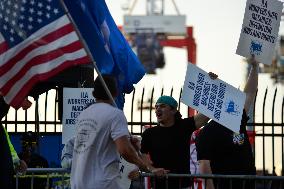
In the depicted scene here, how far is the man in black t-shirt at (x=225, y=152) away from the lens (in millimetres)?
12141

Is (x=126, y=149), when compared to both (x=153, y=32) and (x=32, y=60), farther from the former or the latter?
(x=153, y=32)

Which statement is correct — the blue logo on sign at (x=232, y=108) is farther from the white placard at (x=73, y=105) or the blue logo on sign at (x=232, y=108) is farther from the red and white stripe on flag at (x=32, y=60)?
the red and white stripe on flag at (x=32, y=60)

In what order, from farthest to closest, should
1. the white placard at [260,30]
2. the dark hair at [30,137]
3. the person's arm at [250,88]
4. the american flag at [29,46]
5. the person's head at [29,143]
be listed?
the dark hair at [30,137] → the person's head at [29,143] → the white placard at [260,30] → the person's arm at [250,88] → the american flag at [29,46]

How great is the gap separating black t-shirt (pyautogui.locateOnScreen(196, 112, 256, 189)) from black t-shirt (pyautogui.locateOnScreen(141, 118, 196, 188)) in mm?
171

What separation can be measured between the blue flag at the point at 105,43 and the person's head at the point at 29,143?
1.90 m

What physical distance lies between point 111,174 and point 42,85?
13.1 feet

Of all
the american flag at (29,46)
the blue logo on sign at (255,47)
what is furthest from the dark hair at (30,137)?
the american flag at (29,46)

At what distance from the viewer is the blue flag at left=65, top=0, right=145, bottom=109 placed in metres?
11.9

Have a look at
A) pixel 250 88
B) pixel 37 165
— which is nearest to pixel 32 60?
pixel 250 88

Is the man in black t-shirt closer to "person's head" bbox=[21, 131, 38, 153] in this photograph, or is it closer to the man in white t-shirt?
the man in white t-shirt

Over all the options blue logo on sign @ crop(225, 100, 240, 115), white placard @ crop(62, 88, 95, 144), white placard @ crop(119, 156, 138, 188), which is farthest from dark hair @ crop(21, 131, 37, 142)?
white placard @ crop(119, 156, 138, 188)

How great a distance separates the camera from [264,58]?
1272 centimetres

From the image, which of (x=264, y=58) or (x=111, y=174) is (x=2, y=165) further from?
(x=264, y=58)

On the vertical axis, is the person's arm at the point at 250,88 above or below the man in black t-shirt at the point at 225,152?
above
